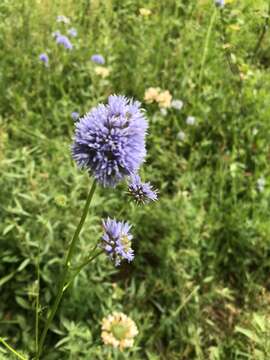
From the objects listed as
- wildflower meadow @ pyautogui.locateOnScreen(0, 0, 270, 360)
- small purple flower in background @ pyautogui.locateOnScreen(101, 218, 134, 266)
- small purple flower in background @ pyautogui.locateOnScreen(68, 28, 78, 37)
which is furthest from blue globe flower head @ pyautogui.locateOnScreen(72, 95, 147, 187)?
small purple flower in background @ pyautogui.locateOnScreen(68, 28, 78, 37)

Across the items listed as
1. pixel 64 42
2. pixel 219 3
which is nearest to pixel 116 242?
pixel 64 42

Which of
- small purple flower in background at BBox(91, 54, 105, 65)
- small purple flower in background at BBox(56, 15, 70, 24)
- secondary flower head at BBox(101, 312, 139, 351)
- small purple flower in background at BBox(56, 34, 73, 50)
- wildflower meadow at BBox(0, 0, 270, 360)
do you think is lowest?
secondary flower head at BBox(101, 312, 139, 351)

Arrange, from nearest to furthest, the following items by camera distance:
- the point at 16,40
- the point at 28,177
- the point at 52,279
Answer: the point at 52,279
the point at 28,177
the point at 16,40

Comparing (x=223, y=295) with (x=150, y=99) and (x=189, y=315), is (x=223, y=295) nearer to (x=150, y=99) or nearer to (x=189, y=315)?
(x=189, y=315)

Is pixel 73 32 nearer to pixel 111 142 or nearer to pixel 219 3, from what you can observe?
pixel 219 3

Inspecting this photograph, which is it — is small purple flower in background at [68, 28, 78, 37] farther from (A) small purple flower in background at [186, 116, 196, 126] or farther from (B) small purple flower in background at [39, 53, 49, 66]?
(A) small purple flower in background at [186, 116, 196, 126]

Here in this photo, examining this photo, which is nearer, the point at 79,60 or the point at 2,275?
the point at 2,275

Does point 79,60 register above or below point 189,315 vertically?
above

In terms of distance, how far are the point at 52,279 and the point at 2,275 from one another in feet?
0.91

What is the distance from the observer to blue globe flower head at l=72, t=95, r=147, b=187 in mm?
1258

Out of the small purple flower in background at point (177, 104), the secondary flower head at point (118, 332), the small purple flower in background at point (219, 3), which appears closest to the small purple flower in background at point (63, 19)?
the small purple flower in background at point (177, 104)

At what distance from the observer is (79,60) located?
11.7 ft

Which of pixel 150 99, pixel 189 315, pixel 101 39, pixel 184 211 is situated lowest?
pixel 189 315

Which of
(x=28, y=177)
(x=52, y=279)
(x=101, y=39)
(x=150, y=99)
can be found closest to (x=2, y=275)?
(x=52, y=279)
